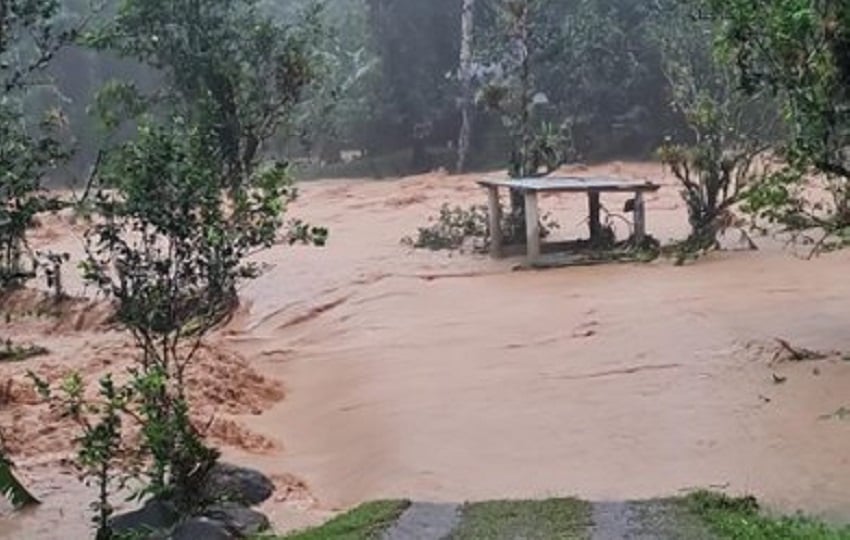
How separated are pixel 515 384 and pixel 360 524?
3959mm

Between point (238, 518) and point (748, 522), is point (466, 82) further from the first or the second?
point (748, 522)

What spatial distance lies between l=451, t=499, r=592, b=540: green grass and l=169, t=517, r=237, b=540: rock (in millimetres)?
1281

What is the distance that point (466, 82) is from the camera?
107 ft

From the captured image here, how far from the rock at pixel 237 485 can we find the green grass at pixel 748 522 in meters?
2.60

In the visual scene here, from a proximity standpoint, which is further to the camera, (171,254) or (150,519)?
(171,254)

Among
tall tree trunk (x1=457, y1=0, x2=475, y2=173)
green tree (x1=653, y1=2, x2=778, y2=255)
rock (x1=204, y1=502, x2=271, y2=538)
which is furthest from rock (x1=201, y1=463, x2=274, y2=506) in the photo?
tall tree trunk (x1=457, y1=0, x2=475, y2=173)

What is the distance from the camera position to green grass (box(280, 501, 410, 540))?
6172 millimetres

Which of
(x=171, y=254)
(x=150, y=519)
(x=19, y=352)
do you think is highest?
(x=171, y=254)

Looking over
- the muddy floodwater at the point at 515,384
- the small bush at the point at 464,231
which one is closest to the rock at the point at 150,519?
the muddy floodwater at the point at 515,384

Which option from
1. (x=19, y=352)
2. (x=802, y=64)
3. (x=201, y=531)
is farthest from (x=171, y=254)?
(x=19, y=352)

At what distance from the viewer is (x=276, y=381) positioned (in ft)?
39.4

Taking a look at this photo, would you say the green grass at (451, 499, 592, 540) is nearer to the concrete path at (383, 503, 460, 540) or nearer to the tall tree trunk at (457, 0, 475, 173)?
the concrete path at (383, 503, 460, 540)

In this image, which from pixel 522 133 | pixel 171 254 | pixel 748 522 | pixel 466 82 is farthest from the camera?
pixel 466 82

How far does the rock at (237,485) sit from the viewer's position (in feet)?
24.2
